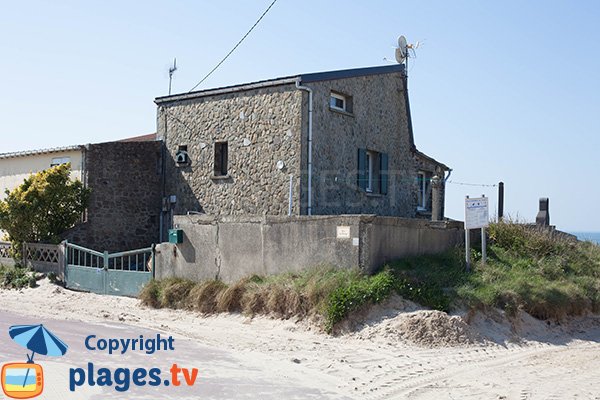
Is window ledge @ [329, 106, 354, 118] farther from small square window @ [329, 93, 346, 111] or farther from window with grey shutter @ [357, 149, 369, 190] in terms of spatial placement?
window with grey shutter @ [357, 149, 369, 190]

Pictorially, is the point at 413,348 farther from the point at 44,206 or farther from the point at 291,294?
the point at 44,206

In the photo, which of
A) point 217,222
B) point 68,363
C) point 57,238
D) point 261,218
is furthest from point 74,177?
point 68,363

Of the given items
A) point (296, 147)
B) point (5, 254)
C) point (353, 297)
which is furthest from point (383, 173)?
point (5, 254)

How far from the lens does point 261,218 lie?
1430 cm

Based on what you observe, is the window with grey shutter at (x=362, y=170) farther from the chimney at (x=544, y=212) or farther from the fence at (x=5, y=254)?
the fence at (x=5, y=254)

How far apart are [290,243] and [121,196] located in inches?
363

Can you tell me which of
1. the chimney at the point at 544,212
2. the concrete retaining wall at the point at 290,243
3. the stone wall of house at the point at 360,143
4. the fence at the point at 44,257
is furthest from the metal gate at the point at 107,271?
the chimney at the point at 544,212

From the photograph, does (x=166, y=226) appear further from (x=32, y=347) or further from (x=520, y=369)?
(x=520, y=369)

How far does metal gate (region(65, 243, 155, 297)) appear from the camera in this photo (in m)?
16.1

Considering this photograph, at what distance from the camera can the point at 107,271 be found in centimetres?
1677

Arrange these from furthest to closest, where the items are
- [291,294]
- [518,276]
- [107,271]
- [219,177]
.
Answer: [219,177], [107,271], [518,276], [291,294]

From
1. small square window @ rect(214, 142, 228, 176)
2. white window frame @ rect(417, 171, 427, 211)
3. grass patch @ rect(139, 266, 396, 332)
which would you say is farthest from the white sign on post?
white window frame @ rect(417, 171, 427, 211)

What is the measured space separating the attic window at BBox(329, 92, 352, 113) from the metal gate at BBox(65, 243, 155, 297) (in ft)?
22.9

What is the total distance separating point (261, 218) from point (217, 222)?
134cm
